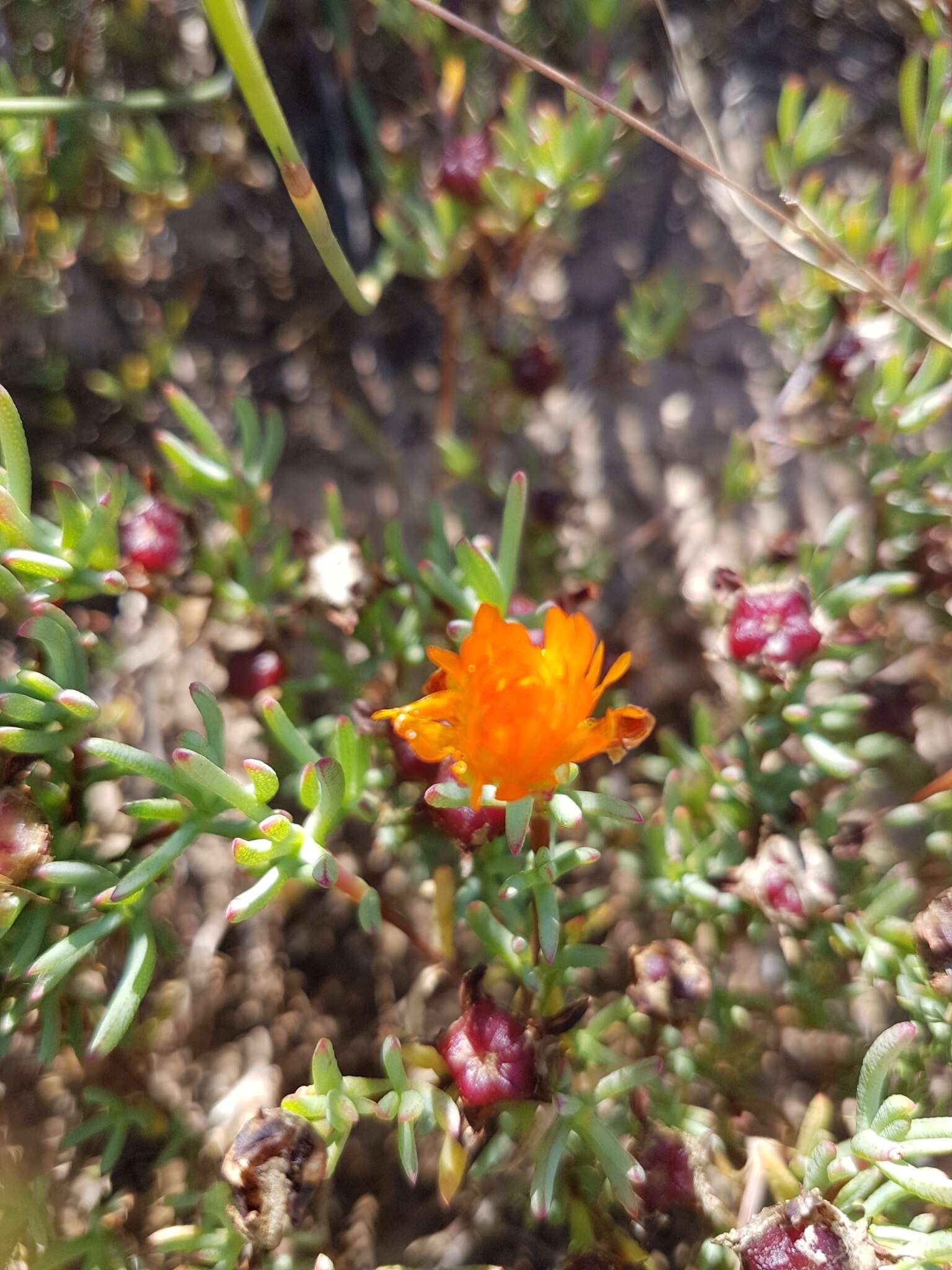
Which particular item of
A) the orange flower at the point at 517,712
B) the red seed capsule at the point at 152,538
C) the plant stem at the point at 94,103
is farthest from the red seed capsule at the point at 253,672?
the plant stem at the point at 94,103

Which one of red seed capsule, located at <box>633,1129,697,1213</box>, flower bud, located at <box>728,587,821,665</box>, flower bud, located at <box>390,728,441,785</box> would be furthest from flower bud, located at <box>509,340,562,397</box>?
red seed capsule, located at <box>633,1129,697,1213</box>

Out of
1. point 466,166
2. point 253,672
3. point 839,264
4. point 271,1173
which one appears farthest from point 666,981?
point 466,166

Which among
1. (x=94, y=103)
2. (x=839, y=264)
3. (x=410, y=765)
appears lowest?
(x=410, y=765)

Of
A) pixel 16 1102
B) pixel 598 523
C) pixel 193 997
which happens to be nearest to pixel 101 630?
pixel 193 997

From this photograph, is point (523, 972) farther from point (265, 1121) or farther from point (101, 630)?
point (101, 630)

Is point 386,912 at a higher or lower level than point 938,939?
lower

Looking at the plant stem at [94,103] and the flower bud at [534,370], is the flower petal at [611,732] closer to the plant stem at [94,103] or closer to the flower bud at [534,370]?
the flower bud at [534,370]

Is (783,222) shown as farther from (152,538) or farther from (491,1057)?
(491,1057)
